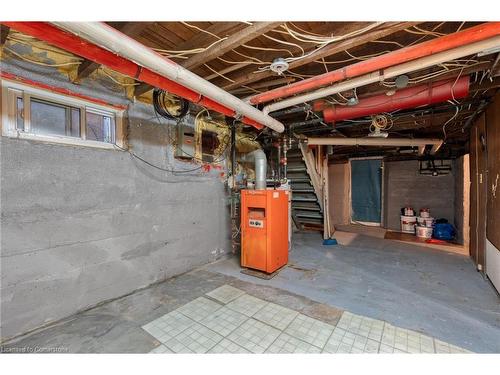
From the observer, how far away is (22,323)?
1.72 m

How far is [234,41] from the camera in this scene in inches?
60.0

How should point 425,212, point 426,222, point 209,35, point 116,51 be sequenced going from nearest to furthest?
point 116,51
point 209,35
point 426,222
point 425,212

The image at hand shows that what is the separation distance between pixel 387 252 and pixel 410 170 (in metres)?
Answer: 2.96

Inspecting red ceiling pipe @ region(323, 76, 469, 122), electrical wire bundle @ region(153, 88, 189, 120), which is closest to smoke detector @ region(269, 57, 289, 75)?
red ceiling pipe @ region(323, 76, 469, 122)

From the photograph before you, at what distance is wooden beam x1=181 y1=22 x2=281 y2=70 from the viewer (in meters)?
1.37

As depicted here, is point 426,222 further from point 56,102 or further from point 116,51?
point 56,102

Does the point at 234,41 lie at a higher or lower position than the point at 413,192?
higher

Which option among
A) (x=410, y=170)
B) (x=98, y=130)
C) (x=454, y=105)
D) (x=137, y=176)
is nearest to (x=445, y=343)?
(x=454, y=105)

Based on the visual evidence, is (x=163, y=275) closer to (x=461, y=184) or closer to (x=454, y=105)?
(x=454, y=105)

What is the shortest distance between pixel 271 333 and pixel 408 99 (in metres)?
2.52

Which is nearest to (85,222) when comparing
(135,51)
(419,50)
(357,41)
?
(135,51)

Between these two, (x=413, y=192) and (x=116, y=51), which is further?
(x=413, y=192)

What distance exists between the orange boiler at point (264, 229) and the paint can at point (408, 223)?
158 inches

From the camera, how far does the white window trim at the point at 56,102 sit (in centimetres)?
166
